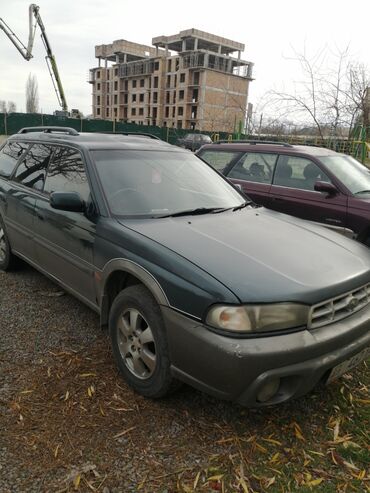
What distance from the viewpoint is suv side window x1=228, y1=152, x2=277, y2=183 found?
618cm

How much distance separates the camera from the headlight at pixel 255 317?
2123mm

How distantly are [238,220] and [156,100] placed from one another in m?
78.0

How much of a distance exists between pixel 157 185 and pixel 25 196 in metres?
1.57

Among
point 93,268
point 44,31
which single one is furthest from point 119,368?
point 44,31

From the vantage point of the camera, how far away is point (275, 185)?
6.04m

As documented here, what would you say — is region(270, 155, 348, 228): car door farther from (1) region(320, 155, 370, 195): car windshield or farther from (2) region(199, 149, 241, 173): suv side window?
(2) region(199, 149, 241, 173): suv side window

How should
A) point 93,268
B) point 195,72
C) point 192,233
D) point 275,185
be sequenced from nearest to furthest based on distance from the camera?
point 192,233 → point 93,268 → point 275,185 → point 195,72

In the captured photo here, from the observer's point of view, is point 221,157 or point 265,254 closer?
point 265,254

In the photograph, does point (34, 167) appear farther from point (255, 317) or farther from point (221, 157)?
point (221, 157)

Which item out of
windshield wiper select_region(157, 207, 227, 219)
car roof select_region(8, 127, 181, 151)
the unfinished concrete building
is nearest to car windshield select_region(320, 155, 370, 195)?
car roof select_region(8, 127, 181, 151)

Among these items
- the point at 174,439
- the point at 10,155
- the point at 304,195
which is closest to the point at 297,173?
the point at 304,195

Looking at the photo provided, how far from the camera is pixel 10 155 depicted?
4.84 m

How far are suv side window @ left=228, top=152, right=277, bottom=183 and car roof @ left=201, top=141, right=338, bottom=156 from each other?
0.33 feet

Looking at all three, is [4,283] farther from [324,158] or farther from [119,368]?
[324,158]
